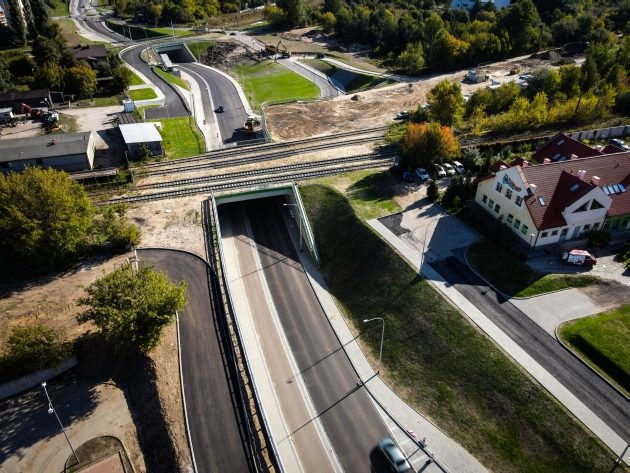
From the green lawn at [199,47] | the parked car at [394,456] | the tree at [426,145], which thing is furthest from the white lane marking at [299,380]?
the green lawn at [199,47]

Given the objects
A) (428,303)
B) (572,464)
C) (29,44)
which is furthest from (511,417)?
(29,44)

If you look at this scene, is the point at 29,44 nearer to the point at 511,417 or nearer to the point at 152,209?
the point at 152,209

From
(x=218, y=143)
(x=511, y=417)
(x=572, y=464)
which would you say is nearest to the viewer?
(x=572, y=464)

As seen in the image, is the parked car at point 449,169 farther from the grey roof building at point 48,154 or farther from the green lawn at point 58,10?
the green lawn at point 58,10

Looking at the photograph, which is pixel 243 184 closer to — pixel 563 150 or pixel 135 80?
pixel 563 150

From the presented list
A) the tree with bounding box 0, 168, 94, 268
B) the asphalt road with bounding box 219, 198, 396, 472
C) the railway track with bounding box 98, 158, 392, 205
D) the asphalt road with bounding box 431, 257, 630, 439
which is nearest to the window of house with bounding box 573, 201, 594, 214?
the asphalt road with bounding box 431, 257, 630, 439
